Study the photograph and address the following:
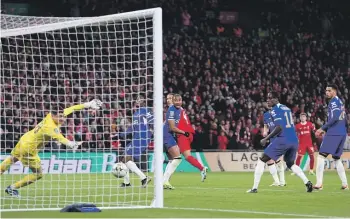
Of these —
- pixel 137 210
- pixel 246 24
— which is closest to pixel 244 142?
pixel 246 24

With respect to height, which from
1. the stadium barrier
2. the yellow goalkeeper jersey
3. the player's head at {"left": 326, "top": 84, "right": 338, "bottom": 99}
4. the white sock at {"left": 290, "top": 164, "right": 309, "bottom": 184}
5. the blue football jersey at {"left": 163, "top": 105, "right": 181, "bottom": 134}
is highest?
the player's head at {"left": 326, "top": 84, "right": 338, "bottom": 99}

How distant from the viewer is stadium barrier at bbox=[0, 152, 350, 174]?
2296cm

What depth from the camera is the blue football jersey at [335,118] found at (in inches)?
670

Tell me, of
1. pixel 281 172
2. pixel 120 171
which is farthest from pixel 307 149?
pixel 120 171

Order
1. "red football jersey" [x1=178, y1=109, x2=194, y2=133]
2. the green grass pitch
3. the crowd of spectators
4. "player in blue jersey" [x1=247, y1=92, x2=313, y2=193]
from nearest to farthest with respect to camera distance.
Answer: the green grass pitch
"player in blue jersey" [x1=247, y1=92, x2=313, y2=193]
"red football jersey" [x1=178, y1=109, x2=194, y2=133]
the crowd of spectators

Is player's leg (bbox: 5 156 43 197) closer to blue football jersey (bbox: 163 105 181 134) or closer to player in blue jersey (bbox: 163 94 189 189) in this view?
player in blue jersey (bbox: 163 94 189 189)

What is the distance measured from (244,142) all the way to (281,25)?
12699mm

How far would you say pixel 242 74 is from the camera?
1437 inches

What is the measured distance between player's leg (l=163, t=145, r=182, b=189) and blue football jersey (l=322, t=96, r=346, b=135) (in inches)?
133

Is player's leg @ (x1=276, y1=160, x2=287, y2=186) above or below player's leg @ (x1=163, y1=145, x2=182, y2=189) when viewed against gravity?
below

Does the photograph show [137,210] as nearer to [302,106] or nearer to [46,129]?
[46,129]

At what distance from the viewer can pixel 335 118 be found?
671 inches

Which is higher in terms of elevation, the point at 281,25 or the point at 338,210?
the point at 281,25

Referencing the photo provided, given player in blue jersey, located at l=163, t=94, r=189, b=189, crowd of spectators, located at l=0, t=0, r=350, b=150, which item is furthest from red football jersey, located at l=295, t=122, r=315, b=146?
player in blue jersey, located at l=163, t=94, r=189, b=189
